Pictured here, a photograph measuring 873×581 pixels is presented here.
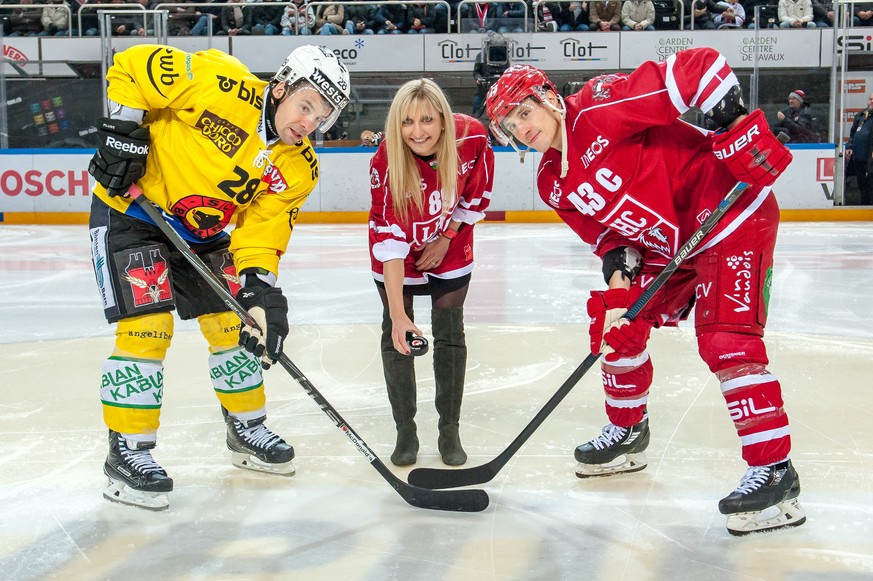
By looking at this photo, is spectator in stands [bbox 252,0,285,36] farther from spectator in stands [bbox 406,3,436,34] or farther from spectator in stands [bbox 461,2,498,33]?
spectator in stands [bbox 461,2,498,33]

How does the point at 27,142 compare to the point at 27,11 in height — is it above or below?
below

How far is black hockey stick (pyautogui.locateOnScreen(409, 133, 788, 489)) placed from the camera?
2131 millimetres

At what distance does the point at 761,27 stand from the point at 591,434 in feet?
28.4

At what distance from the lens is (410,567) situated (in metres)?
1.83

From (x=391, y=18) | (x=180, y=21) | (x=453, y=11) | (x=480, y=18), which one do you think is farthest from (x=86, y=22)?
(x=480, y=18)

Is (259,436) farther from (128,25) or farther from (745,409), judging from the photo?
(128,25)

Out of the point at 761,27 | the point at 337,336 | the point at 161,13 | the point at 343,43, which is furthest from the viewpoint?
the point at 343,43

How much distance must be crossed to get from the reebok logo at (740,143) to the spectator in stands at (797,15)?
902 centimetres

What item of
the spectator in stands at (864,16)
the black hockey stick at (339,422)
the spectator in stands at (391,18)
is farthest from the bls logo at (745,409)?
the spectator in stands at (391,18)

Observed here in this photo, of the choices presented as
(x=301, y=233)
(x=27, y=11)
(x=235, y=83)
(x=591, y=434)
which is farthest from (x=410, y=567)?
(x=27, y=11)

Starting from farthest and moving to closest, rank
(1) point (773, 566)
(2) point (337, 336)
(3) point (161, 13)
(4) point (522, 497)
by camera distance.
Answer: (3) point (161, 13)
(2) point (337, 336)
(4) point (522, 497)
(1) point (773, 566)

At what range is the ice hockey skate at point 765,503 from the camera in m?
2.00

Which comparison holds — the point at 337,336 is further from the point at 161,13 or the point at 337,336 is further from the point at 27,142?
the point at 27,142

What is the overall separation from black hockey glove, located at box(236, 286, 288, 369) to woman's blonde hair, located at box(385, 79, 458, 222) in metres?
0.40
